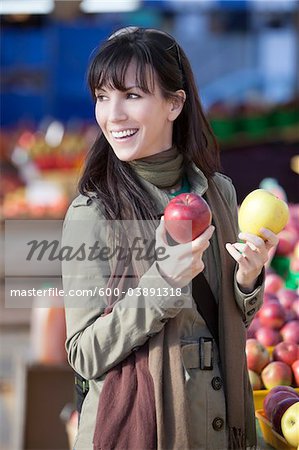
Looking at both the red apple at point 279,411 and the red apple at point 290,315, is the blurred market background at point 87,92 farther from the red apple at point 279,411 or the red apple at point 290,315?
the red apple at point 279,411

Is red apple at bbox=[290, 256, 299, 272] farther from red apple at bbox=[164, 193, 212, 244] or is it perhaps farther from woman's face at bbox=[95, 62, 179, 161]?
red apple at bbox=[164, 193, 212, 244]

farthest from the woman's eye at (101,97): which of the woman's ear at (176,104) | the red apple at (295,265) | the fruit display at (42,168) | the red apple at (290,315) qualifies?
the fruit display at (42,168)

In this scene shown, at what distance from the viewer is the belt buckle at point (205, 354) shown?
1.88 metres

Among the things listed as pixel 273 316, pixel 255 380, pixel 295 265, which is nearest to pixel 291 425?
pixel 255 380

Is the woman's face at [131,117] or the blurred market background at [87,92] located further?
the blurred market background at [87,92]

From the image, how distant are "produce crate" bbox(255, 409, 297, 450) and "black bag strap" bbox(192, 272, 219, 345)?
0.40 m

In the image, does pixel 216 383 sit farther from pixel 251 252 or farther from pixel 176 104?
pixel 176 104

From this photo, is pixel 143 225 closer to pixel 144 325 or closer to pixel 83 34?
pixel 144 325

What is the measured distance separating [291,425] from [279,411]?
8cm

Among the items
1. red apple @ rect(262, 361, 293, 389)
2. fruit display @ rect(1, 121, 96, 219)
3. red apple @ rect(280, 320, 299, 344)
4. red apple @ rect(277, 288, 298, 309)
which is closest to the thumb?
red apple @ rect(262, 361, 293, 389)

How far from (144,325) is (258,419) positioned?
0.71 meters

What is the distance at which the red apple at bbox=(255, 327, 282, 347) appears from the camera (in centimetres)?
286

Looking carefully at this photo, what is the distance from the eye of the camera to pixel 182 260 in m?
1.74

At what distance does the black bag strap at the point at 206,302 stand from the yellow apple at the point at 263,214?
16cm
